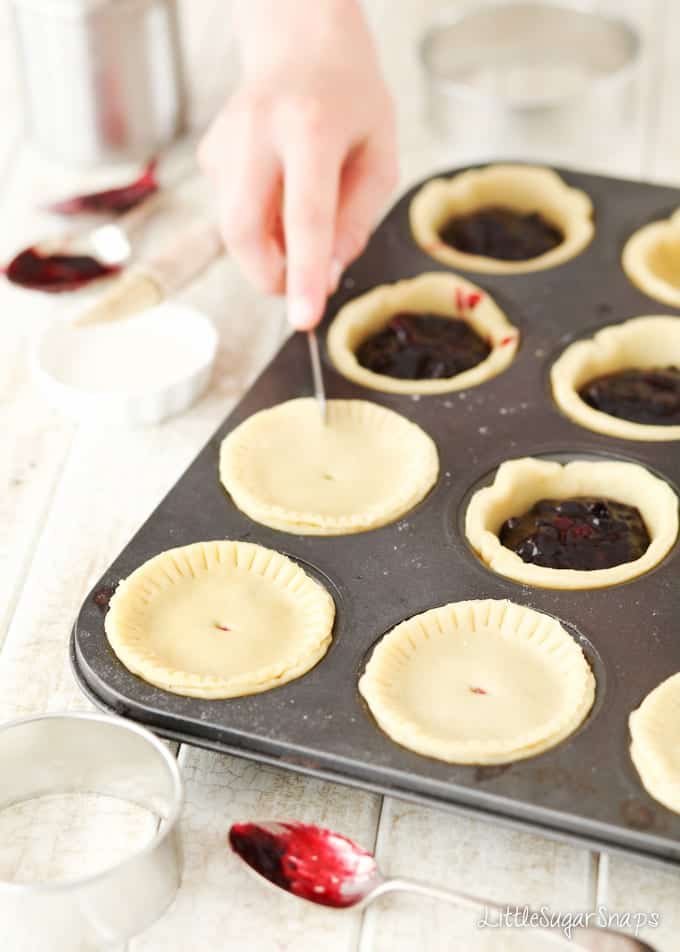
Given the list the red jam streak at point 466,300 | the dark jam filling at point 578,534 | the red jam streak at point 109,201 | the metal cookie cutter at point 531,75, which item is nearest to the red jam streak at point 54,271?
the red jam streak at point 109,201

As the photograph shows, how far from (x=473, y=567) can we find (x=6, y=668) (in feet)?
3.18

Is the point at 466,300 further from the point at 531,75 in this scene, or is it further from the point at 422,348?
the point at 531,75

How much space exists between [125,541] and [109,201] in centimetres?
152

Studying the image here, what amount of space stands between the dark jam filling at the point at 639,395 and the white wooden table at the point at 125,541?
0.94 m

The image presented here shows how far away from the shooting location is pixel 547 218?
374 cm

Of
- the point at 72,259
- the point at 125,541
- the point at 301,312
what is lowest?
the point at 125,541

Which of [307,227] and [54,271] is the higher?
[307,227]

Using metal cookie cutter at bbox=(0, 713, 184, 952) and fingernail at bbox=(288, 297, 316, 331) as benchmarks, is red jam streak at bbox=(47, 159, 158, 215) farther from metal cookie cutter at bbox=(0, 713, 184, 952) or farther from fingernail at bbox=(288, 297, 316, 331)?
metal cookie cutter at bbox=(0, 713, 184, 952)

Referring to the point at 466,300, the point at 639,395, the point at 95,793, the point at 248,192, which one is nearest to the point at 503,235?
the point at 466,300

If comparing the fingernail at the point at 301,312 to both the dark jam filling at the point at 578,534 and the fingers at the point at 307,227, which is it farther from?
the dark jam filling at the point at 578,534

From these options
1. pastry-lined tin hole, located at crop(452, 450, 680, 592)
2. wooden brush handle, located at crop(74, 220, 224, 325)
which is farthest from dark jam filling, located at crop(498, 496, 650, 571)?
wooden brush handle, located at crop(74, 220, 224, 325)

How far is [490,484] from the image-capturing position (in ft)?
9.18

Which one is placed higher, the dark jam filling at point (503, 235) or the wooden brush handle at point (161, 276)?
the dark jam filling at point (503, 235)

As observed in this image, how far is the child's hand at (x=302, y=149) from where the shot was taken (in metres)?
2.91
